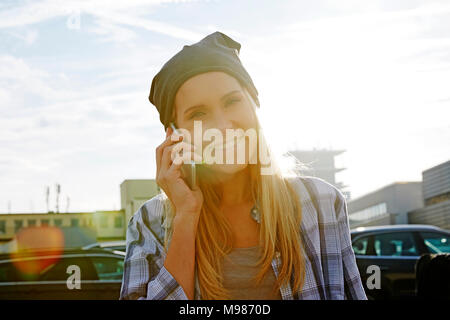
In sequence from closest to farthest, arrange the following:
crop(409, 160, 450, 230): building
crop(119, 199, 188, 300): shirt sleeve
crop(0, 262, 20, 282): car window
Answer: crop(119, 199, 188, 300): shirt sleeve < crop(0, 262, 20, 282): car window < crop(409, 160, 450, 230): building

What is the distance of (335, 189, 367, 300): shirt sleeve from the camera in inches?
79.1

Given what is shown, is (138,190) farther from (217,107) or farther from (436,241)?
(217,107)

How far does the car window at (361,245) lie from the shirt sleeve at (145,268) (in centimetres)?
827

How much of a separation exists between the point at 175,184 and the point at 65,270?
6.50m

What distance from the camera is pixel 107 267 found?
8484mm

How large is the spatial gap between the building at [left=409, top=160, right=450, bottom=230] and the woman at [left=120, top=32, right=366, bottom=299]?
36.3m

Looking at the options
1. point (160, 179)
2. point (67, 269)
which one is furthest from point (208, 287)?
point (67, 269)

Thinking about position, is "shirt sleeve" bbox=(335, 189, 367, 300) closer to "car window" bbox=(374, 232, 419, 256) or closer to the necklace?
the necklace

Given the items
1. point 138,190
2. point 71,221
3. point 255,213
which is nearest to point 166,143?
point 255,213

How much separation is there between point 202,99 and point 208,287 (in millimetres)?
742

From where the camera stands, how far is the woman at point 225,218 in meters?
2.00

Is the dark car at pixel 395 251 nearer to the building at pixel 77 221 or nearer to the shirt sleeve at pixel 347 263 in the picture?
the shirt sleeve at pixel 347 263

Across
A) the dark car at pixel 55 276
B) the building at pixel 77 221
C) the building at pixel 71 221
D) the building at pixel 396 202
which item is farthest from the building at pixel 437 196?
the building at pixel 71 221

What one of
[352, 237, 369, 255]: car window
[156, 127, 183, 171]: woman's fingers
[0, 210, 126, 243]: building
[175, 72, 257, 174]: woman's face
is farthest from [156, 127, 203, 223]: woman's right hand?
[0, 210, 126, 243]: building
